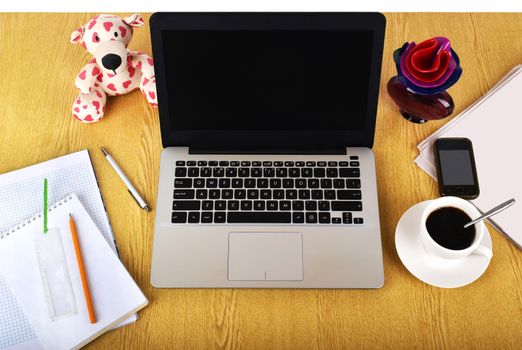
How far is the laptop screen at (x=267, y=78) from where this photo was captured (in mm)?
798

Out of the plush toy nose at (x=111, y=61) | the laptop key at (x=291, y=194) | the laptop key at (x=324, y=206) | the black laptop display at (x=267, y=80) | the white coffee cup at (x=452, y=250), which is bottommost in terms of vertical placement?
A: the white coffee cup at (x=452, y=250)

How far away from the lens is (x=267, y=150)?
891mm

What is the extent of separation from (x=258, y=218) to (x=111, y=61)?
0.40 meters

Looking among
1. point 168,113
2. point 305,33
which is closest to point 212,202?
point 168,113

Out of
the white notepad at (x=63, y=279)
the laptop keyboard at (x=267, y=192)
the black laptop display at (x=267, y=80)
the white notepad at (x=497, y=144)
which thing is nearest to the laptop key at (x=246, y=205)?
A: the laptop keyboard at (x=267, y=192)

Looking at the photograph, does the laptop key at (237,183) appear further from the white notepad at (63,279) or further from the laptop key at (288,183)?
the white notepad at (63,279)

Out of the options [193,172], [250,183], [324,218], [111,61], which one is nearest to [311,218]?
[324,218]

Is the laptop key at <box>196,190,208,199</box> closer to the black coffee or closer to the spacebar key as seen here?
the spacebar key

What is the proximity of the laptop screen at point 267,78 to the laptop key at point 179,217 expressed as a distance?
153 millimetres

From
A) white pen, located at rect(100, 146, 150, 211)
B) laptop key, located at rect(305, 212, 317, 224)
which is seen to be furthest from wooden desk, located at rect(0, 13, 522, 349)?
laptop key, located at rect(305, 212, 317, 224)

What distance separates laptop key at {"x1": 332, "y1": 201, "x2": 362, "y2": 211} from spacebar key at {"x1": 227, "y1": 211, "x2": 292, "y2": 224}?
0.26ft

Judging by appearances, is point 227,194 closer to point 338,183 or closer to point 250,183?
point 250,183

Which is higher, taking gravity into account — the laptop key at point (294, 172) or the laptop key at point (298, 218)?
the laptop key at point (294, 172)

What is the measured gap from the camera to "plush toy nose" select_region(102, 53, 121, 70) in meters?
0.90
